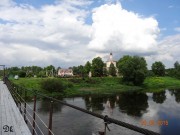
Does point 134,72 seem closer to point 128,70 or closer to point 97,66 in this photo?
point 128,70

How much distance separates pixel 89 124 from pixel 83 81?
4203 cm

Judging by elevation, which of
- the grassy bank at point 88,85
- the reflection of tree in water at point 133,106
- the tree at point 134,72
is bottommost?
the reflection of tree in water at point 133,106

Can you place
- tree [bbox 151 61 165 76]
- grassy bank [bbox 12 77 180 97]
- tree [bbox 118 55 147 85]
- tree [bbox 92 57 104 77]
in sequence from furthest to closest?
tree [bbox 151 61 165 76] → tree [bbox 92 57 104 77] → tree [bbox 118 55 147 85] → grassy bank [bbox 12 77 180 97]

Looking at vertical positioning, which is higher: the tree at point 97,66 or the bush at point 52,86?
the tree at point 97,66

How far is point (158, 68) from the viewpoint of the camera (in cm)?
10512

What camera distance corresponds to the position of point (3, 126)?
708 cm

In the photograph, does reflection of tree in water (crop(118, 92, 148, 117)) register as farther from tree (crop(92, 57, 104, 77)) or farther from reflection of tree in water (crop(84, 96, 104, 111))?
tree (crop(92, 57, 104, 77))

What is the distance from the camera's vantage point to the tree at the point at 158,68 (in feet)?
343

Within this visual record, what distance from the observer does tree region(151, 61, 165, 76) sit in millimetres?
104556

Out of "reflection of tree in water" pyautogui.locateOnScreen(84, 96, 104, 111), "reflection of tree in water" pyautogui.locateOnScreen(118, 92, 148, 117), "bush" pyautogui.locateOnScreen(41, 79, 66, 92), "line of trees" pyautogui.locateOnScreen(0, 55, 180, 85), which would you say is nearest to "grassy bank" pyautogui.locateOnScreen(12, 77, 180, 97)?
"bush" pyautogui.locateOnScreen(41, 79, 66, 92)

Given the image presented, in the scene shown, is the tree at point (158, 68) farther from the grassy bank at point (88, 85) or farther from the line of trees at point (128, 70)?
the grassy bank at point (88, 85)

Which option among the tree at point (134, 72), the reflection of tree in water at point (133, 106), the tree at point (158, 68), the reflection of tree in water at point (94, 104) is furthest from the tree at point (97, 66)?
the reflection of tree in water at point (94, 104)

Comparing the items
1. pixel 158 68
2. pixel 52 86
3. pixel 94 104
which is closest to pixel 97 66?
pixel 52 86

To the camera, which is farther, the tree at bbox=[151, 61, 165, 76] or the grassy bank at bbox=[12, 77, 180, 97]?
the tree at bbox=[151, 61, 165, 76]
